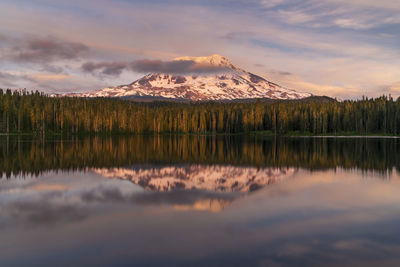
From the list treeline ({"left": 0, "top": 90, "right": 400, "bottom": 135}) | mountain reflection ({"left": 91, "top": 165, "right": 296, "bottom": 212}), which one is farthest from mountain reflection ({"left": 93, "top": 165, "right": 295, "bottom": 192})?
treeline ({"left": 0, "top": 90, "right": 400, "bottom": 135})

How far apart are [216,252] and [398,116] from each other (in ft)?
512

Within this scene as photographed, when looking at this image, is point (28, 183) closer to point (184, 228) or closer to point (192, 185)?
point (192, 185)

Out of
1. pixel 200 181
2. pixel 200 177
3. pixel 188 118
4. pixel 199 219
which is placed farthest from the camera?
pixel 188 118

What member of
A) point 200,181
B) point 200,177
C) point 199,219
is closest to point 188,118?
point 200,177

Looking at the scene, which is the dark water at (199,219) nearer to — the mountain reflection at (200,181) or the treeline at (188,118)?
the mountain reflection at (200,181)

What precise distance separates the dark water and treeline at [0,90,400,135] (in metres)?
134

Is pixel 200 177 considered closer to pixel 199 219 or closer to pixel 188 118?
pixel 199 219

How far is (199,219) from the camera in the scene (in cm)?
1588

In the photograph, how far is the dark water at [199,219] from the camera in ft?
37.7

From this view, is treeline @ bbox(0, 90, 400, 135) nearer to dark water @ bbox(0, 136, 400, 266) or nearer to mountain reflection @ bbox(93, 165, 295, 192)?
mountain reflection @ bbox(93, 165, 295, 192)

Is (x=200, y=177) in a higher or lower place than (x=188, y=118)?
lower

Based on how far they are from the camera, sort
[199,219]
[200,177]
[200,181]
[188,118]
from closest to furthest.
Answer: [199,219], [200,181], [200,177], [188,118]

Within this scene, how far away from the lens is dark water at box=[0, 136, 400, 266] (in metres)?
11.5

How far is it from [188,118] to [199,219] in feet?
554
